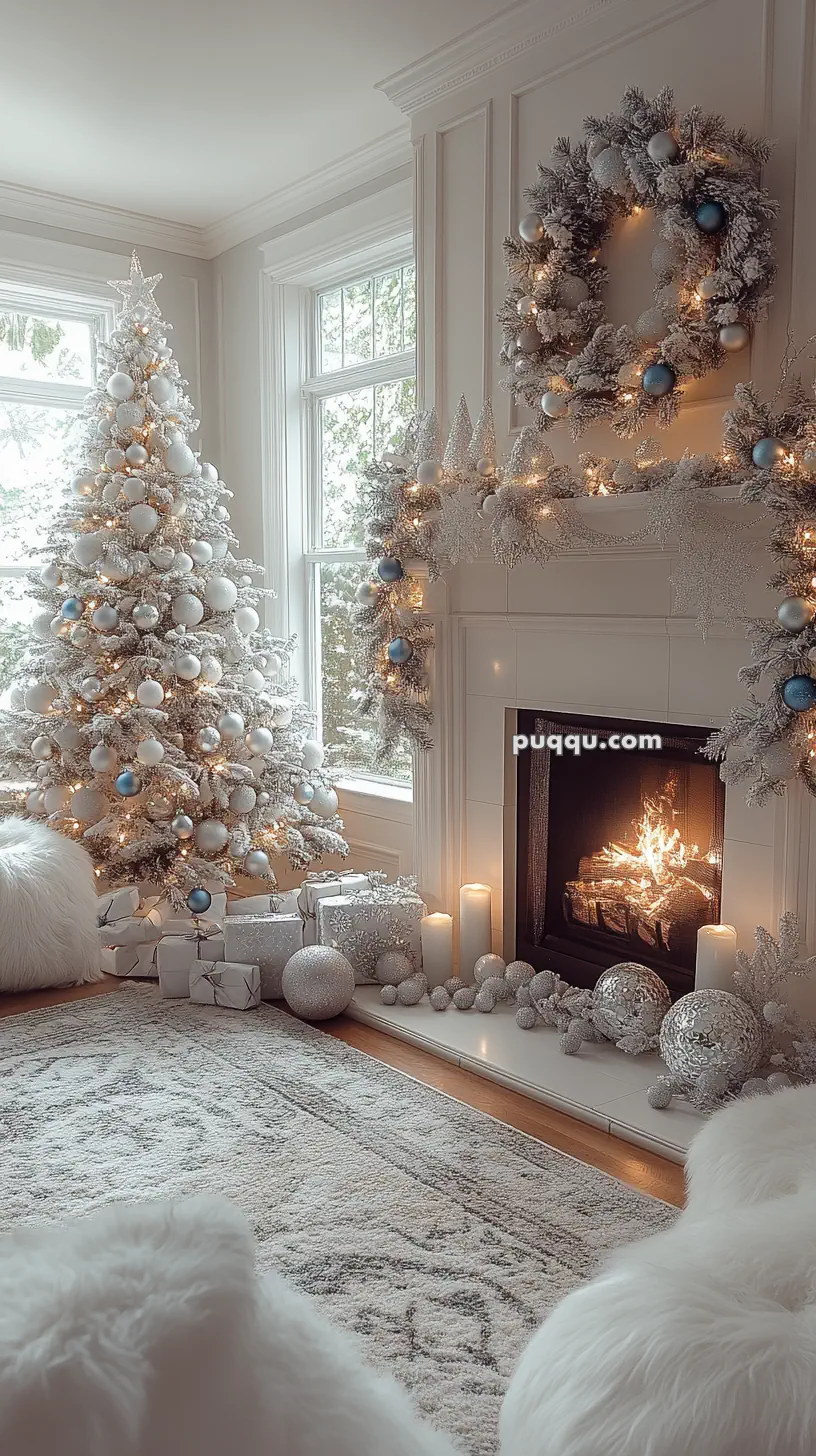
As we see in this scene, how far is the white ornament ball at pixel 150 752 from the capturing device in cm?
388

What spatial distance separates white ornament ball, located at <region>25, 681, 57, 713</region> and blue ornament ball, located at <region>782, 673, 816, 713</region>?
8.86 feet

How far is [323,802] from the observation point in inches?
169

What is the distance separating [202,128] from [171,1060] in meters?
3.24

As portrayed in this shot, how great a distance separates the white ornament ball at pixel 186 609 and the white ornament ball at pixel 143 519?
0.86ft

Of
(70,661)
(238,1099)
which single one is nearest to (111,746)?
(70,661)

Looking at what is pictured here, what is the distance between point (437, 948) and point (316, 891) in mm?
474

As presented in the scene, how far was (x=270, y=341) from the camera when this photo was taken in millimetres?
4844

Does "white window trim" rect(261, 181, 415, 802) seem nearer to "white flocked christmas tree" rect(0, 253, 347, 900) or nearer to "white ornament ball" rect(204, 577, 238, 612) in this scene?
"white flocked christmas tree" rect(0, 253, 347, 900)

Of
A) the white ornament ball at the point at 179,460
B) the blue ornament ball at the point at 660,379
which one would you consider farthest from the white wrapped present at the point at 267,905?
the blue ornament ball at the point at 660,379

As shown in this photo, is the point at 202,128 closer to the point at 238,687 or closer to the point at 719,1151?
the point at 238,687

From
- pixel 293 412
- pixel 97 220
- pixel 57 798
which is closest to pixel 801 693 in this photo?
pixel 57 798

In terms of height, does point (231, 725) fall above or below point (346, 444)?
below

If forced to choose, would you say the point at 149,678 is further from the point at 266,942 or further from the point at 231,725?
the point at 266,942

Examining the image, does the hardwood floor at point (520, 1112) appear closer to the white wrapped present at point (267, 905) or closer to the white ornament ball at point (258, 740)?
the white wrapped present at point (267, 905)
